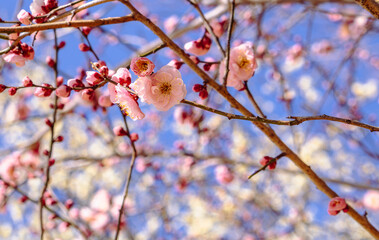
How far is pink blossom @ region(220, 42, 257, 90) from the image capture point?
1336mm

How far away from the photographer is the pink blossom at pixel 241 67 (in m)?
1.34

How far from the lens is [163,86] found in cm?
107

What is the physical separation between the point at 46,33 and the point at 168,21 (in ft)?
5.17

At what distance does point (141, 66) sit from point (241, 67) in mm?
493

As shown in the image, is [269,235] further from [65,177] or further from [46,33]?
[46,33]

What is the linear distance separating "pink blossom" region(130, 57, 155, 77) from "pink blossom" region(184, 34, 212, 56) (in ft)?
1.53

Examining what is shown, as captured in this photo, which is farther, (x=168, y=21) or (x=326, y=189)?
(x=168, y=21)

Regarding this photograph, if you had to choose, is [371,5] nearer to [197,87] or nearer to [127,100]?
[197,87]

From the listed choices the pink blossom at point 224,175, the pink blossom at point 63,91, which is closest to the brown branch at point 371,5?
the pink blossom at point 63,91

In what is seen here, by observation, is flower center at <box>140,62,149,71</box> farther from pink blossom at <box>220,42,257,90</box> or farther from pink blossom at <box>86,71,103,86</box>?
pink blossom at <box>220,42,257,90</box>

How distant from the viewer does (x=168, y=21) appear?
14.7 feet

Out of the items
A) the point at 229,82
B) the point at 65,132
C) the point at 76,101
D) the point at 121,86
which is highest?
the point at 65,132

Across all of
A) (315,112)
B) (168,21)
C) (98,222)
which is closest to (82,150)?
(98,222)

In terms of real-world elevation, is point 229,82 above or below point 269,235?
below
